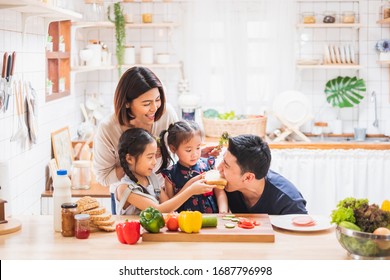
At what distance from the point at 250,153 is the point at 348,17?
3054 millimetres

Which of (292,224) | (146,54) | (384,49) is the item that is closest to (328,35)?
(384,49)

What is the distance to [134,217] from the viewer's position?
2.51 m

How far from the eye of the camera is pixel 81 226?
222cm

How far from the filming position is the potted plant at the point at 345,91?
536 centimetres

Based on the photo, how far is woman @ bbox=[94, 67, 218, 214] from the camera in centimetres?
267

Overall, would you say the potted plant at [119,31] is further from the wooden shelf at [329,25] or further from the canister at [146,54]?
the wooden shelf at [329,25]

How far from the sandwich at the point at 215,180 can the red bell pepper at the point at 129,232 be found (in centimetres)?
46

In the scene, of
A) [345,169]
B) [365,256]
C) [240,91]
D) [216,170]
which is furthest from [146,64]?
[365,256]

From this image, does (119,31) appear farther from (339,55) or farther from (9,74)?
(9,74)

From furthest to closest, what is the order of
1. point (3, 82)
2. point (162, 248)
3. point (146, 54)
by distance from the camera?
point (146, 54) → point (3, 82) → point (162, 248)

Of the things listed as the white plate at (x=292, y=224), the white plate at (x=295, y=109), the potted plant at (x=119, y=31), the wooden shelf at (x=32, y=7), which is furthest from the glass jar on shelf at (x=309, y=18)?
the white plate at (x=292, y=224)

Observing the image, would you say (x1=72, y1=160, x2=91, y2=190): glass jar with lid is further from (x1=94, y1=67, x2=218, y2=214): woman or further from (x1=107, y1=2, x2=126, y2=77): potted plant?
(x1=107, y1=2, x2=126, y2=77): potted plant

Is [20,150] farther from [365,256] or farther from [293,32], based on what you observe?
[293,32]

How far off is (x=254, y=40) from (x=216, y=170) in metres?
2.91
